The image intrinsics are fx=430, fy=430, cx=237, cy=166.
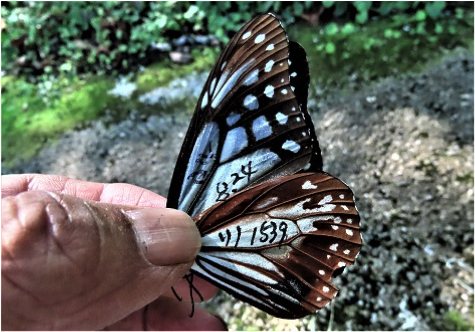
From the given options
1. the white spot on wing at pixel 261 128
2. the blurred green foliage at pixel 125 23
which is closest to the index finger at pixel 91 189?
the white spot on wing at pixel 261 128

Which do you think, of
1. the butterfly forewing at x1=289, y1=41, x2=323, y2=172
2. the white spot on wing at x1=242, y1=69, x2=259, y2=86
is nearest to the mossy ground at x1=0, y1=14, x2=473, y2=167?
the butterfly forewing at x1=289, y1=41, x2=323, y2=172

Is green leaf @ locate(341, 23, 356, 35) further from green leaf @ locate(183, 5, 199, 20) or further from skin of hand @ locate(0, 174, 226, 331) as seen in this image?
skin of hand @ locate(0, 174, 226, 331)

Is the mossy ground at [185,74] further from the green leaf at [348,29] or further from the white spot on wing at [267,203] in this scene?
the white spot on wing at [267,203]

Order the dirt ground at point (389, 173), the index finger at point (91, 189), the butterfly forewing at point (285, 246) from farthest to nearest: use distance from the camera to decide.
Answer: the dirt ground at point (389, 173)
the index finger at point (91, 189)
the butterfly forewing at point (285, 246)

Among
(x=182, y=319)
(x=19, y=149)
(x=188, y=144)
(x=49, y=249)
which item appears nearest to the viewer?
(x=49, y=249)

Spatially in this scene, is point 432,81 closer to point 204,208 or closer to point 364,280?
point 364,280

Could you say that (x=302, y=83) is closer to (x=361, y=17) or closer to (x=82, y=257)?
(x=82, y=257)

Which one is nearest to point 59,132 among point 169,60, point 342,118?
point 169,60
